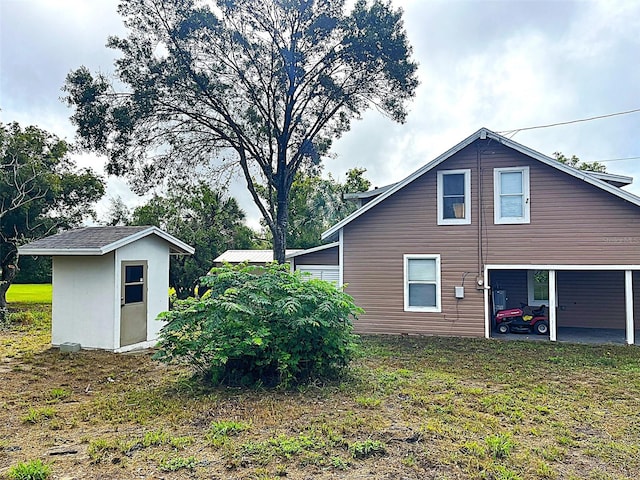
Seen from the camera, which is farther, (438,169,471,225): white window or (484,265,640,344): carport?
(484,265,640,344): carport

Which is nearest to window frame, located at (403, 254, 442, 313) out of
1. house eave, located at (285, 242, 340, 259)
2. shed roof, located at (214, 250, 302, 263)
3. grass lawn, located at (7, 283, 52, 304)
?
house eave, located at (285, 242, 340, 259)

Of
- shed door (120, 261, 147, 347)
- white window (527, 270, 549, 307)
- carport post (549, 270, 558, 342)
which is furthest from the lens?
white window (527, 270, 549, 307)

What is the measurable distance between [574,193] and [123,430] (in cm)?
1061

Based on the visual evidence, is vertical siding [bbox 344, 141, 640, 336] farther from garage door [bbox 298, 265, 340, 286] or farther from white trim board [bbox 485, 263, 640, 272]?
garage door [bbox 298, 265, 340, 286]

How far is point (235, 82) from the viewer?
553 inches

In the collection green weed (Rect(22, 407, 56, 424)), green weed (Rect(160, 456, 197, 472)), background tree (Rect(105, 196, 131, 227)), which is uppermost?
background tree (Rect(105, 196, 131, 227))

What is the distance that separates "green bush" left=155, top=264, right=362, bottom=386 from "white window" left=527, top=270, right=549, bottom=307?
8.81m

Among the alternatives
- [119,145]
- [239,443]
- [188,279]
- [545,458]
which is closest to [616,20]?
[545,458]

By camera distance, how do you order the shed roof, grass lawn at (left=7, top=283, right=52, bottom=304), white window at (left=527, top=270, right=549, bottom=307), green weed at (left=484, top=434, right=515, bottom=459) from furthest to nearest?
the shed roof, grass lawn at (left=7, top=283, right=52, bottom=304), white window at (left=527, top=270, right=549, bottom=307), green weed at (left=484, top=434, right=515, bottom=459)

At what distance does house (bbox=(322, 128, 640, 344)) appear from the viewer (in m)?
10.2

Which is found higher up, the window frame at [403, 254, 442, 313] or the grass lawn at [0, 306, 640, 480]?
the window frame at [403, 254, 442, 313]

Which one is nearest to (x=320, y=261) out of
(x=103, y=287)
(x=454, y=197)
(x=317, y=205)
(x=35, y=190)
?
(x=454, y=197)

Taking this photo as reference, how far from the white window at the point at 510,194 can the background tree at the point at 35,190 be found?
15022 millimetres

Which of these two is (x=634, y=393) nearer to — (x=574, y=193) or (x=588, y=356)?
(x=588, y=356)
